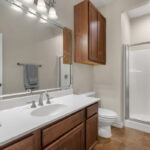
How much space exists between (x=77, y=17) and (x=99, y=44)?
661 mm

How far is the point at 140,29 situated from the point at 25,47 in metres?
2.82

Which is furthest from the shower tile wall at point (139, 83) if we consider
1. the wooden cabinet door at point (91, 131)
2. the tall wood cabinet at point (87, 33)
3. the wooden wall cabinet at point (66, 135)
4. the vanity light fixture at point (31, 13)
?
the vanity light fixture at point (31, 13)

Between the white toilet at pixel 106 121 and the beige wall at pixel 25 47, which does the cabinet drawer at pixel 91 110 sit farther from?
the beige wall at pixel 25 47

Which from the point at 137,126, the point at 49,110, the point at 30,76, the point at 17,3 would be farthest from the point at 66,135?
the point at 137,126

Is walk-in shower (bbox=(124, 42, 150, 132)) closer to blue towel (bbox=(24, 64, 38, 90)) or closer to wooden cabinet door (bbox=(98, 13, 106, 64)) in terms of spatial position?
wooden cabinet door (bbox=(98, 13, 106, 64))

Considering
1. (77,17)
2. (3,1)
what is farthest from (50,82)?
(77,17)

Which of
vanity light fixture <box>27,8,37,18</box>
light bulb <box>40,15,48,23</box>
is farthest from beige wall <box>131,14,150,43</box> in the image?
vanity light fixture <box>27,8,37,18</box>

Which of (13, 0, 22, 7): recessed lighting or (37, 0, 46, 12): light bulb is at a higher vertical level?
(37, 0, 46, 12): light bulb

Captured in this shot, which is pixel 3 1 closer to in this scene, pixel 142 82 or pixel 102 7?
pixel 102 7

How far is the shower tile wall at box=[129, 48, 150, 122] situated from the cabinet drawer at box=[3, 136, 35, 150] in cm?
247

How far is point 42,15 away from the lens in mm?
1702

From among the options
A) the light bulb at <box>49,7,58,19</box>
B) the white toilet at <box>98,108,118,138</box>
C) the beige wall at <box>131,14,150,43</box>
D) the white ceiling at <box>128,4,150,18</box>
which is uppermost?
the white ceiling at <box>128,4,150,18</box>

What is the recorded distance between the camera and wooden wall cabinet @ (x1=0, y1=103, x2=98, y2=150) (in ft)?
2.77

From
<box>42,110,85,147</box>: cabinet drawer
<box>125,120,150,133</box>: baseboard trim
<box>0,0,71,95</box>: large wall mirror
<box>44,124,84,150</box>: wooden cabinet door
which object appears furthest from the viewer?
<box>125,120,150,133</box>: baseboard trim
